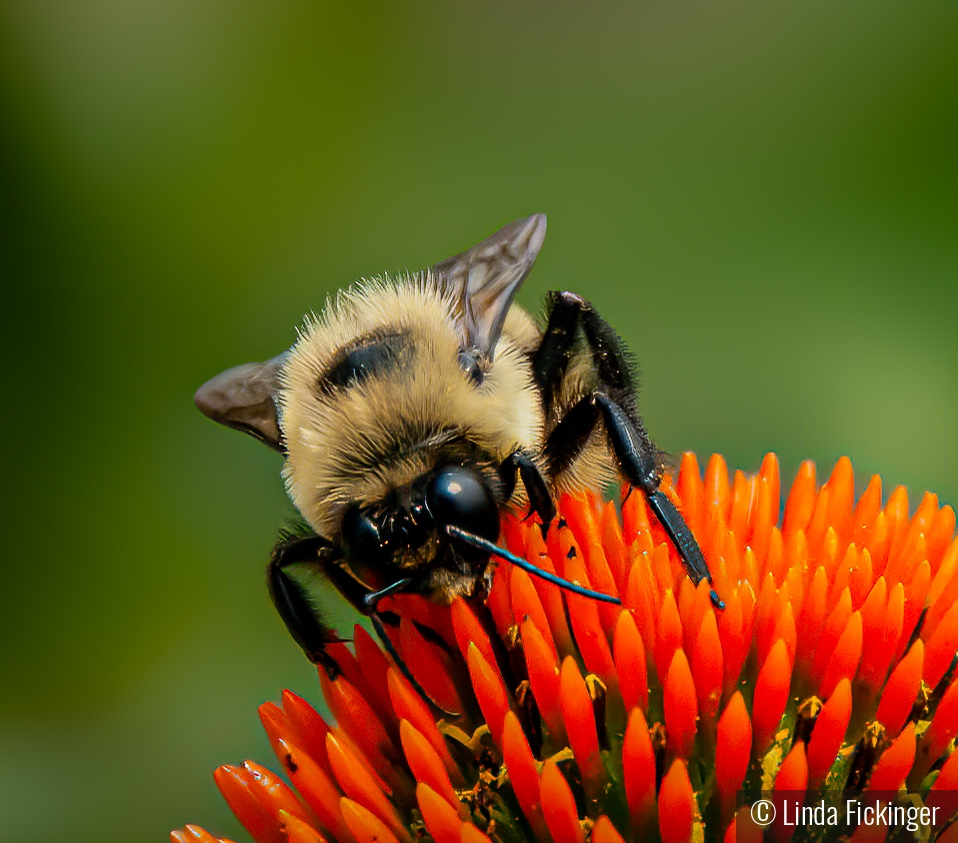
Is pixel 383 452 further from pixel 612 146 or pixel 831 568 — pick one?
pixel 612 146

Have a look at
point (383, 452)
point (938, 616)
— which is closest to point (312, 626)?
point (383, 452)

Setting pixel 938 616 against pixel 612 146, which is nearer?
pixel 938 616

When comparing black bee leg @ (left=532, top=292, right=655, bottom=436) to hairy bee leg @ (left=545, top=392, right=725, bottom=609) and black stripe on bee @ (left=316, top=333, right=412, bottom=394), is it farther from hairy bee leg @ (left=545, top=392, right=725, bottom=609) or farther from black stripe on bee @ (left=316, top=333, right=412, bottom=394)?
black stripe on bee @ (left=316, top=333, right=412, bottom=394)

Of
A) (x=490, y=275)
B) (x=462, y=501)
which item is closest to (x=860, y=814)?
(x=462, y=501)

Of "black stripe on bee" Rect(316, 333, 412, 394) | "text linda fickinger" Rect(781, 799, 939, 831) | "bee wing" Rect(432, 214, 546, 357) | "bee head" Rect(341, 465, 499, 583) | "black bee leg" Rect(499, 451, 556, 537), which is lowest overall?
"text linda fickinger" Rect(781, 799, 939, 831)

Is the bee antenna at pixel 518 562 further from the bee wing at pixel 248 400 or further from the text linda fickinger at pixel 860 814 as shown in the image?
Answer: the bee wing at pixel 248 400

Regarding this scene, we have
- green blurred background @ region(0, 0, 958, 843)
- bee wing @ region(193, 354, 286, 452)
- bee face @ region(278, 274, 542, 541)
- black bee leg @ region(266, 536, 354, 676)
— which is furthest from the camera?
green blurred background @ region(0, 0, 958, 843)

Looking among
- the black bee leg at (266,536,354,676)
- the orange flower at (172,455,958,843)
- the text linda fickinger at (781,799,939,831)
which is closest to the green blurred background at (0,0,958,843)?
the black bee leg at (266,536,354,676)
